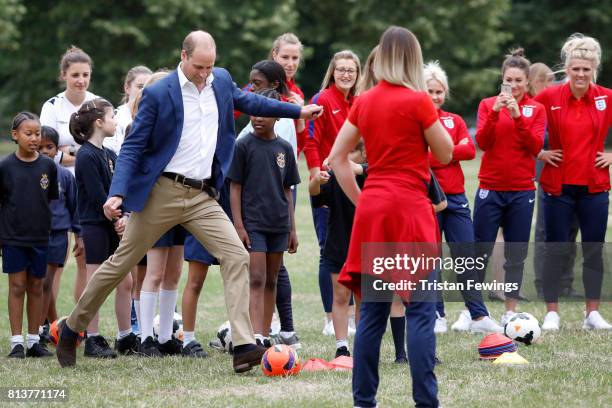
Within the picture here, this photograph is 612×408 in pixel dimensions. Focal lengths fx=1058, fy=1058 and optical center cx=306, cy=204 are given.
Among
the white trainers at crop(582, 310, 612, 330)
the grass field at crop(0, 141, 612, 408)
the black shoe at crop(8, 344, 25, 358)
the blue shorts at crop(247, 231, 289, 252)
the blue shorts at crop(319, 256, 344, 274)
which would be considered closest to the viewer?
the grass field at crop(0, 141, 612, 408)

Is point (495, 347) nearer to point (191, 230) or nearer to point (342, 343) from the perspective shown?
point (342, 343)

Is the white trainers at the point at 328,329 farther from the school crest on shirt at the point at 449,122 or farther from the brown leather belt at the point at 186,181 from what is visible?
the brown leather belt at the point at 186,181

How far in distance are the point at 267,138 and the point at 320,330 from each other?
244 centimetres

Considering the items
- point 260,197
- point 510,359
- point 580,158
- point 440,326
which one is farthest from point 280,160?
point 580,158

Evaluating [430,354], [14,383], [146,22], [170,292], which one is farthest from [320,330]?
[146,22]

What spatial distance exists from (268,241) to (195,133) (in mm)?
1251

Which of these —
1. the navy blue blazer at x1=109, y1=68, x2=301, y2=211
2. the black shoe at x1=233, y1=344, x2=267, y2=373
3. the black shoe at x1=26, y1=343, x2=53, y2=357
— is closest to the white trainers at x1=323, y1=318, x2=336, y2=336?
the black shoe at x1=233, y1=344, x2=267, y2=373

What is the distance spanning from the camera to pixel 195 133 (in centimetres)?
727

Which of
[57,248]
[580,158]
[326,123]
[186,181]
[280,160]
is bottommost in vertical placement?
[57,248]

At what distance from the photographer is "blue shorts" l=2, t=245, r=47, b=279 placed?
27.0 ft

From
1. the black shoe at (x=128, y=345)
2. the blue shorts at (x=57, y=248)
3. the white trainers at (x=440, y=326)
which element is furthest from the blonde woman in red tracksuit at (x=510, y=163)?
the blue shorts at (x=57, y=248)

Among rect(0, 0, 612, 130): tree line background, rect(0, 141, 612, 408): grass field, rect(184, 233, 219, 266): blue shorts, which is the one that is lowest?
rect(0, 141, 612, 408): grass field

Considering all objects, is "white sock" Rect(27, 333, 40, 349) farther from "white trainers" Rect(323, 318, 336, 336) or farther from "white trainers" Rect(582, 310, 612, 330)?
"white trainers" Rect(582, 310, 612, 330)

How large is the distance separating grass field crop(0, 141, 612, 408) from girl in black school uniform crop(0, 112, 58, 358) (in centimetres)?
39
